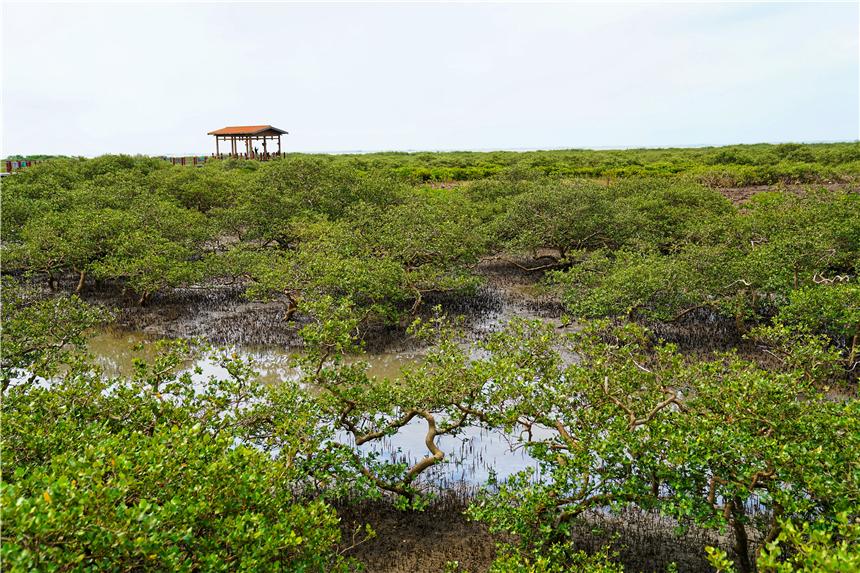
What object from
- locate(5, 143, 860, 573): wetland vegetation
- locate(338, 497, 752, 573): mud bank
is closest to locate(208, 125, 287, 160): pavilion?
locate(5, 143, 860, 573): wetland vegetation

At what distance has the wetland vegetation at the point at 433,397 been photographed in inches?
159

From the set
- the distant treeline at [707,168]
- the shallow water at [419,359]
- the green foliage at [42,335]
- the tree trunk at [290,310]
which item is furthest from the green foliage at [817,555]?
the distant treeline at [707,168]

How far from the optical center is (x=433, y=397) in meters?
6.60

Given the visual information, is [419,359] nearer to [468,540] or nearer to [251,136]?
[468,540]

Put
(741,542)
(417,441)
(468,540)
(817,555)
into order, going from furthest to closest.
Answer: (417,441)
(468,540)
(741,542)
(817,555)

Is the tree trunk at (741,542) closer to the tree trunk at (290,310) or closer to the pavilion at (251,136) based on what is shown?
the tree trunk at (290,310)

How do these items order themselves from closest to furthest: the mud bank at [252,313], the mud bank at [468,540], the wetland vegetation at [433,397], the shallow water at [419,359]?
the wetland vegetation at [433,397] < the mud bank at [468,540] < the shallow water at [419,359] < the mud bank at [252,313]

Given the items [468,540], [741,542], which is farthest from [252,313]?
[741,542]

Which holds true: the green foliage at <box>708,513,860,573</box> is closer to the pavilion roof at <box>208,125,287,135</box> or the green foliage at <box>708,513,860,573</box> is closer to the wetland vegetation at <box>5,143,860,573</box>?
the wetland vegetation at <box>5,143,860,573</box>

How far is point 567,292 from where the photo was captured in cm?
1317

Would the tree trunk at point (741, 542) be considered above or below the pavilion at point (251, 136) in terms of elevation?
below

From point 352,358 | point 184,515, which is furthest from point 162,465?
point 352,358

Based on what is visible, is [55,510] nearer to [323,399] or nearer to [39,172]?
[323,399]

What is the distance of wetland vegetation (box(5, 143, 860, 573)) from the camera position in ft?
13.3
